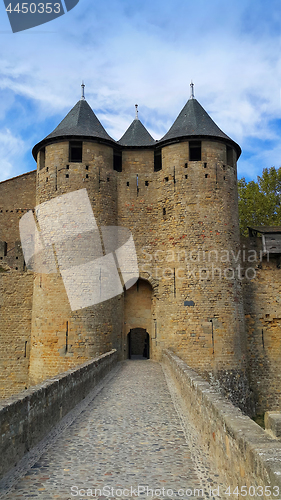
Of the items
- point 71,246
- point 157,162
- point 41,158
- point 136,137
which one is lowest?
point 71,246

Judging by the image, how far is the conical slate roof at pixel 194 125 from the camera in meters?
16.3

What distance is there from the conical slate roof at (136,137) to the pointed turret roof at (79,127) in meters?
1.02

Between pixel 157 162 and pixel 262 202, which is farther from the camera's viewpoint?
pixel 262 202

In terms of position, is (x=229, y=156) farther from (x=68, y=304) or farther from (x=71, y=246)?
(x=68, y=304)

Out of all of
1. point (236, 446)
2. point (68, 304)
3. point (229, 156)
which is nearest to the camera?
point (236, 446)

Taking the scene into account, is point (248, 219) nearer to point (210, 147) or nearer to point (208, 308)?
point (210, 147)

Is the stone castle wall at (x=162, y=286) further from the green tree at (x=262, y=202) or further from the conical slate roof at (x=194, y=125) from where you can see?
the green tree at (x=262, y=202)

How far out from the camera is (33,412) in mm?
4816

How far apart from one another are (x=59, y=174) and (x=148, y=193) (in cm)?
375

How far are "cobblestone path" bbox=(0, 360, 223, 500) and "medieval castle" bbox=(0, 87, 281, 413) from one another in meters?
7.82

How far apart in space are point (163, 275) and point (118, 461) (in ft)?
37.9

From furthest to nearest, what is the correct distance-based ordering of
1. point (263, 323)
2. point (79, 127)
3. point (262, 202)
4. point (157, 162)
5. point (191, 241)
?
1. point (262, 202)
2. point (157, 162)
3. point (263, 323)
4. point (79, 127)
5. point (191, 241)

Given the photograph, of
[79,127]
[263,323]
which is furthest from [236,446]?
[79,127]

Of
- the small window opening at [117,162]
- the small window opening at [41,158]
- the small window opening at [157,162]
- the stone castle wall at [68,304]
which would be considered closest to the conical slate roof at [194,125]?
the small window opening at [157,162]
